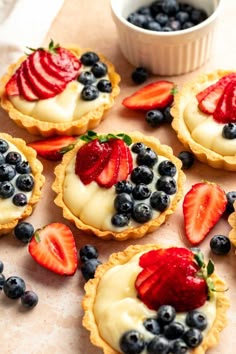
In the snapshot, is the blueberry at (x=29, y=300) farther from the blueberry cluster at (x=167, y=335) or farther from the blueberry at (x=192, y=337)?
the blueberry at (x=192, y=337)

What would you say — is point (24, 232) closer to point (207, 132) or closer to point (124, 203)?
point (124, 203)

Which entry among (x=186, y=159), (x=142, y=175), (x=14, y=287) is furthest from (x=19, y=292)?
(x=186, y=159)

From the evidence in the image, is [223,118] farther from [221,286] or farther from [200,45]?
[221,286]

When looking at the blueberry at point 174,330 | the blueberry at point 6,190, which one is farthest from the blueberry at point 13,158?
the blueberry at point 174,330

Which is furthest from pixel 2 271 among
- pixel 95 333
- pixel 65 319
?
pixel 95 333

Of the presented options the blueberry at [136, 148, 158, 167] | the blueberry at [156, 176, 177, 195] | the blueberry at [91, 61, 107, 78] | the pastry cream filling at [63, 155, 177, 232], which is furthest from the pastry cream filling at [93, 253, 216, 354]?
the blueberry at [91, 61, 107, 78]

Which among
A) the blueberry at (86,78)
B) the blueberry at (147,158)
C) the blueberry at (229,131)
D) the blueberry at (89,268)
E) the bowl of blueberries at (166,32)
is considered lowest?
the blueberry at (89,268)

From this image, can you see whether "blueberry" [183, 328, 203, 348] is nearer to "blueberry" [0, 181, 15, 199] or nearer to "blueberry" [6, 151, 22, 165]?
"blueberry" [0, 181, 15, 199]
